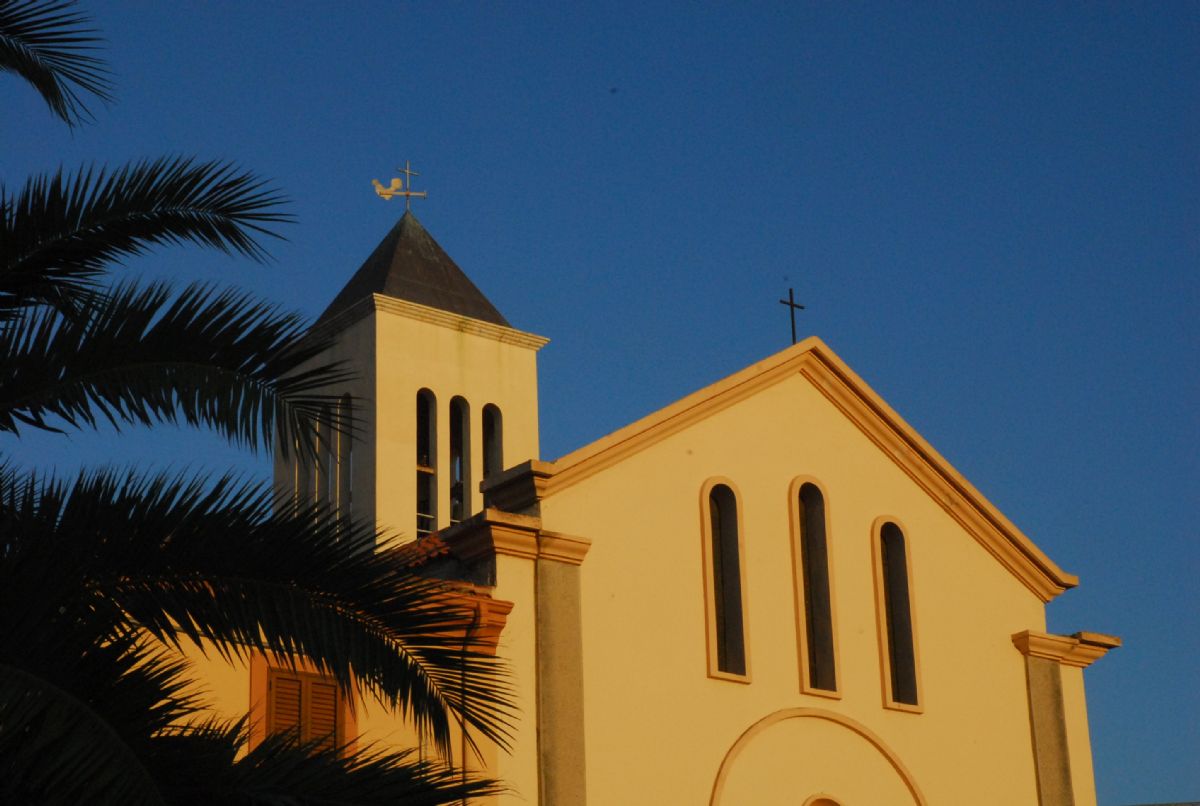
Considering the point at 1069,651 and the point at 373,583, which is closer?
the point at 373,583

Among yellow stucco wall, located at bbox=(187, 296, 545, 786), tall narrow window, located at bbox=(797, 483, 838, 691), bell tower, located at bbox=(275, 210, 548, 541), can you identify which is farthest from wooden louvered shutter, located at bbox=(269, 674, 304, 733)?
bell tower, located at bbox=(275, 210, 548, 541)

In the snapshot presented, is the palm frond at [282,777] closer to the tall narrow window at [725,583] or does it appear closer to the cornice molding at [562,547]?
the cornice molding at [562,547]

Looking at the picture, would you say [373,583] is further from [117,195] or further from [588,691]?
[588,691]

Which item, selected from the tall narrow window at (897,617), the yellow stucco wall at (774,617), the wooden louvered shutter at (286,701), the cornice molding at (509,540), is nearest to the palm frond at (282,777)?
the wooden louvered shutter at (286,701)

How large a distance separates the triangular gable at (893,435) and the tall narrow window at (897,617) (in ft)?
2.97

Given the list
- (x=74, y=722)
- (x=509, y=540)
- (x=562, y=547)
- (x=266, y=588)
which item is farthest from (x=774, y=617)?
(x=74, y=722)

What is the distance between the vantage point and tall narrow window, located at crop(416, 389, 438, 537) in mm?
36062

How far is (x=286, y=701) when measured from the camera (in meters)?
16.8

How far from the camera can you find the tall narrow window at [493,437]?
123 feet

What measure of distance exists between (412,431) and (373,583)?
25.5 metres

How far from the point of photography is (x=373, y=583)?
10.2m

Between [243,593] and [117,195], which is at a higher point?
[117,195]

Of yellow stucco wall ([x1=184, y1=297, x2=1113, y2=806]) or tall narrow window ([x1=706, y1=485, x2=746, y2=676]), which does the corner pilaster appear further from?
tall narrow window ([x1=706, y1=485, x2=746, y2=676])

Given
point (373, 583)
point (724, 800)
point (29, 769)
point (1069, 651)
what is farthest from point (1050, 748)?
point (29, 769)
